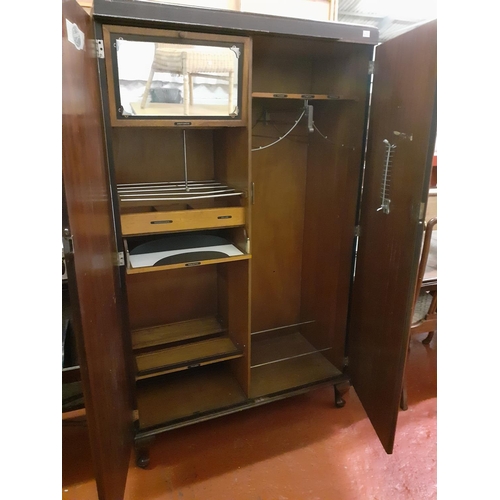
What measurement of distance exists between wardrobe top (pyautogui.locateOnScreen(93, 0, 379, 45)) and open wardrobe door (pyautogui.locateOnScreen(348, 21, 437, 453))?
0.18m

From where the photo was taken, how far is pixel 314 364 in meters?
2.08

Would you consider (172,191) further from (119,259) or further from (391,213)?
(391,213)

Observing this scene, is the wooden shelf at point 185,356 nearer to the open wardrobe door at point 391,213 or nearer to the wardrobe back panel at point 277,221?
the wardrobe back panel at point 277,221

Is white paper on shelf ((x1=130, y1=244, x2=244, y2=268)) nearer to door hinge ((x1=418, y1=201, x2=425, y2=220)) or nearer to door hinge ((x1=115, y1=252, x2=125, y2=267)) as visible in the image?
door hinge ((x1=115, y1=252, x2=125, y2=267))

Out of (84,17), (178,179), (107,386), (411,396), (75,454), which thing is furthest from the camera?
(411,396)

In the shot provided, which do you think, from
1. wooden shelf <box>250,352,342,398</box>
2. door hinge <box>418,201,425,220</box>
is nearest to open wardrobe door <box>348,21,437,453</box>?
→ door hinge <box>418,201,425,220</box>

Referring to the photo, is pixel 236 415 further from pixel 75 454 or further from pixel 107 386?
pixel 107 386

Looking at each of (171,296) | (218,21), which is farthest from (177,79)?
(171,296)

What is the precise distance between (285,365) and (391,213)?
1029 mm

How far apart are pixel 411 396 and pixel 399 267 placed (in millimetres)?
1021

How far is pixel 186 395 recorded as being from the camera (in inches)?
73.2

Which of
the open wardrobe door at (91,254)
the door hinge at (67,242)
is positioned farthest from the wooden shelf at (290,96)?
the door hinge at (67,242)

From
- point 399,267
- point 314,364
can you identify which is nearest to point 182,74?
point 399,267

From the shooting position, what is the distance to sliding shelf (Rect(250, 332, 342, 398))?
1.92 metres
